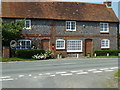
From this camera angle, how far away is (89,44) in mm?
35469

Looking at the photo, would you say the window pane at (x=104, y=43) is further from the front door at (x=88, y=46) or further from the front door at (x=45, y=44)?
the front door at (x=45, y=44)

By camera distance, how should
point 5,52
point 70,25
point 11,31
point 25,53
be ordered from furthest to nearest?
point 70,25
point 25,53
point 11,31
point 5,52

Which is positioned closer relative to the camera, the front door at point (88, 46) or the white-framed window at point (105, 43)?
the front door at point (88, 46)

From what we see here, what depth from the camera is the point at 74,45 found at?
34.4 metres

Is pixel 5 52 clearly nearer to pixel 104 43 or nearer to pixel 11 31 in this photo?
pixel 11 31

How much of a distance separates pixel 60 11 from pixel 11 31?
8334 millimetres

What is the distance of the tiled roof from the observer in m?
31.9

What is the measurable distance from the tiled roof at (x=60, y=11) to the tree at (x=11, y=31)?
4.78 feet

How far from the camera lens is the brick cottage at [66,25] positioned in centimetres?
3183

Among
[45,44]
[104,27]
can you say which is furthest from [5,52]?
[104,27]

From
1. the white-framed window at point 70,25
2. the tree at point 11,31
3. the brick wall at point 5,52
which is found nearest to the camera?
the brick wall at point 5,52

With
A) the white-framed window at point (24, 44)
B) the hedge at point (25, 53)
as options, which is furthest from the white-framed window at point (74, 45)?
the hedge at point (25, 53)

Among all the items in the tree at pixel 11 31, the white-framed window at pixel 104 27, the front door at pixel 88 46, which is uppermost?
the white-framed window at pixel 104 27

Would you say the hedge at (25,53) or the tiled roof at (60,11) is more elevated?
the tiled roof at (60,11)
